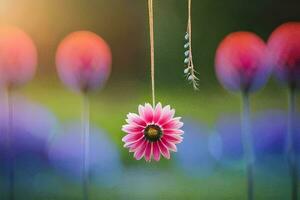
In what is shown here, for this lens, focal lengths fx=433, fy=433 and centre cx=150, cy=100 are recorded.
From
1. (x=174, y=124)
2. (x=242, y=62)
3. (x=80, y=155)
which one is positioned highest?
(x=242, y=62)

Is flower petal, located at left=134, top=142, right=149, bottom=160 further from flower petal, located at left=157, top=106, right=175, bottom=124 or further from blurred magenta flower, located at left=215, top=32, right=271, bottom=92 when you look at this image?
blurred magenta flower, located at left=215, top=32, right=271, bottom=92

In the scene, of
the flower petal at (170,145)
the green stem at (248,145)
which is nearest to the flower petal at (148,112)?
the flower petal at (170,145)

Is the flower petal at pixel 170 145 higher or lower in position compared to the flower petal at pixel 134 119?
lower

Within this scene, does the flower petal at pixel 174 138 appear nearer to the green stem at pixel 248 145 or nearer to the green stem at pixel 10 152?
the green stem at pixel 248 145

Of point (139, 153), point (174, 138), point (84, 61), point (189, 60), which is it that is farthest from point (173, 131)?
point (84, 61)

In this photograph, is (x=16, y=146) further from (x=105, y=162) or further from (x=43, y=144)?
(x=105, y=162)

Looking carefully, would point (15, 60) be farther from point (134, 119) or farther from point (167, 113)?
point (167, 113)

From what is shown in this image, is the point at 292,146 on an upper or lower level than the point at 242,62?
lower
